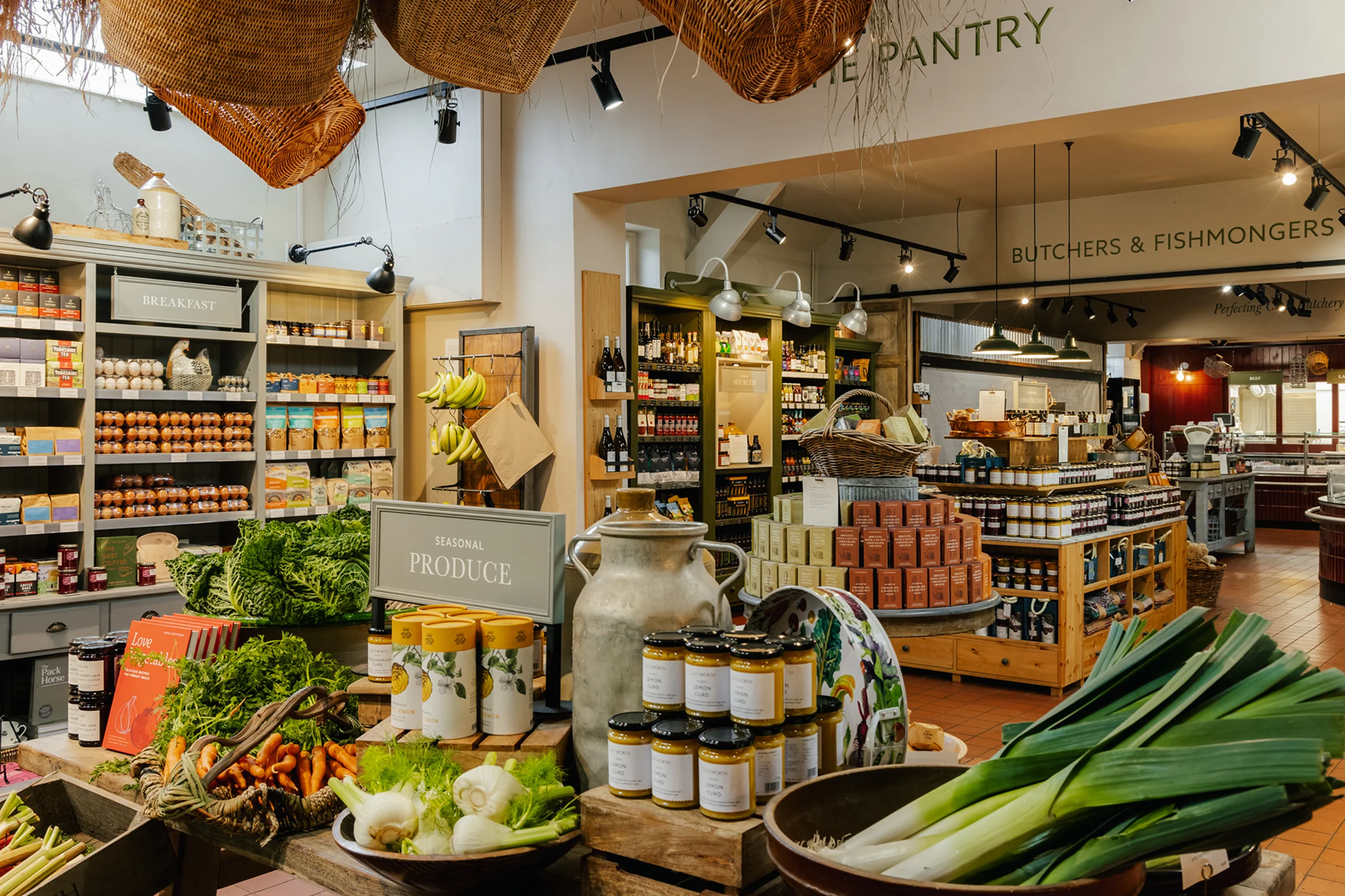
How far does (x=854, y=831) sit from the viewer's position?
1320 millimetres

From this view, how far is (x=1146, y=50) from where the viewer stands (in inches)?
165

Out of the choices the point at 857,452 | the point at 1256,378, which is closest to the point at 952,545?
the point at 857,452

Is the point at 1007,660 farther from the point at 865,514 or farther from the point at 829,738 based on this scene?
the point at 829,738

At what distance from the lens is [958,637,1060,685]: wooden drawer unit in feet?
19.5

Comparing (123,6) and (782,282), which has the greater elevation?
(782,282)

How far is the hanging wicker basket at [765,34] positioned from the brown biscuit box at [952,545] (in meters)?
3.11

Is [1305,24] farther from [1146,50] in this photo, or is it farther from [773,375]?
[773,375]

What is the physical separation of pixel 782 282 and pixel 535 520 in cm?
925

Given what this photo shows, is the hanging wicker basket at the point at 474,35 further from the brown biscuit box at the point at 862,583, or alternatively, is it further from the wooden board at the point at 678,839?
the brown biscuit box at the point at 862,583

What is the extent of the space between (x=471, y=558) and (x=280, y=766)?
0.51 m

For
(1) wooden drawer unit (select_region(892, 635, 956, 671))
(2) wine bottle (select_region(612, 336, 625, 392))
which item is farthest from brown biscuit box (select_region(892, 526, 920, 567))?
(2) wine bottle (select_region(612, 336, 625, 392))

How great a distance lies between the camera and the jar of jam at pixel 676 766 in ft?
4.65

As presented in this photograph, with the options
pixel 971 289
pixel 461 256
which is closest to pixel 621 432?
pixel 461 256

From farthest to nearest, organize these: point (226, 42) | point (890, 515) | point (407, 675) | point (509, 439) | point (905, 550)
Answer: point (509, 439)
point (890, 515)
point (905, 550)
point (407, 675)
point (226, 42)
